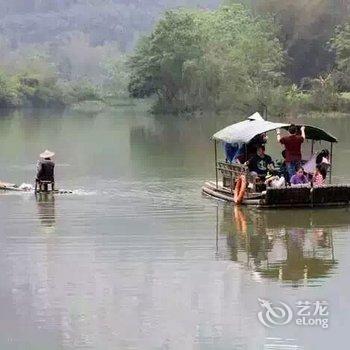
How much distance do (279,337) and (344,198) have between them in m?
7.86

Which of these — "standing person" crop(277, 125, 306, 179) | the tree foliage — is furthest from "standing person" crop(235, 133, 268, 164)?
the tree foliage

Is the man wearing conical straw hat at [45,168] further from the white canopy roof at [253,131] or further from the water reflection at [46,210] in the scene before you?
the white canopy roof at [253,131]

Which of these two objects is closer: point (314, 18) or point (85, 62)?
point (314, 18)

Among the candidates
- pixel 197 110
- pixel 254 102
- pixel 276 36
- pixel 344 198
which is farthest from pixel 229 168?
pixel 276 36

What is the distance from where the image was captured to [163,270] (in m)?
12.4

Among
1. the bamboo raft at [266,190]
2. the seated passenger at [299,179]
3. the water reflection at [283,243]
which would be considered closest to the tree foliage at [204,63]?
the bamboo raft at [266,190]

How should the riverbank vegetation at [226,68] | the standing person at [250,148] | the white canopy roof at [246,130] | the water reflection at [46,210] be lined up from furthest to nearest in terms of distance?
the riverbank vegetation at [226,68], the standing person at [250,148], the white canopy roof at [246,130], the water reflection at [46,210]

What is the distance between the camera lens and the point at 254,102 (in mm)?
58938

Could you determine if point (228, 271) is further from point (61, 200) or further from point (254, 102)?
point (254, 102)
